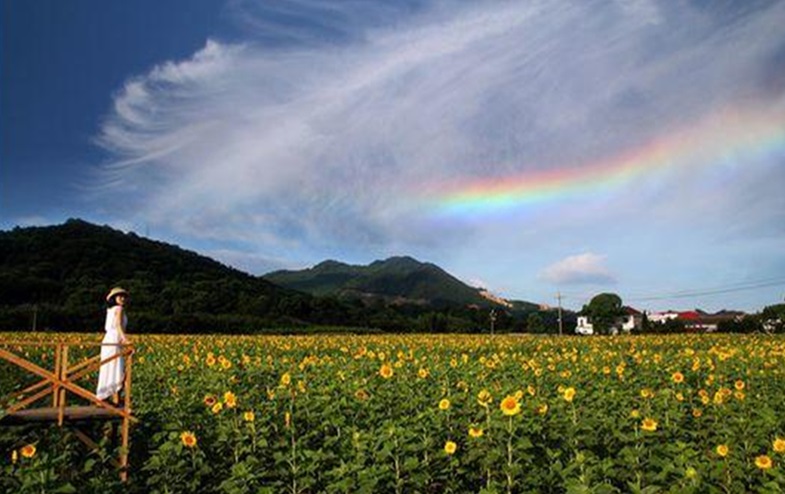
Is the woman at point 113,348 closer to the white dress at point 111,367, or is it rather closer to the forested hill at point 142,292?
the white dress at point 111,367

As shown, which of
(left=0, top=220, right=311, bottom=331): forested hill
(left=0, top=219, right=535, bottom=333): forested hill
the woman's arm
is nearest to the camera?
the woman's arm

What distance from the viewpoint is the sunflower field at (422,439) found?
20.1ft

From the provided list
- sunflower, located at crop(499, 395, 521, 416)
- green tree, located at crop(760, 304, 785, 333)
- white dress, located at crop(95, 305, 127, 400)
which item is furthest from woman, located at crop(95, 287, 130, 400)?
green tree, located at crop(760, 304, 785, 333)

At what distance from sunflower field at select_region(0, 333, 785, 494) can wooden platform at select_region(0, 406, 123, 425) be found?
174 millimetres

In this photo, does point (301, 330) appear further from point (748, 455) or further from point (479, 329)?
point (748, 455)

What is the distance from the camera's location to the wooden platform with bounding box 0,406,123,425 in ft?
25.9

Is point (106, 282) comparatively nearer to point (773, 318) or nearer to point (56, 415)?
point (56, 415)

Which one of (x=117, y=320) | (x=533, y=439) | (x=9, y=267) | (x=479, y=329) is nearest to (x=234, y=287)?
(x=9, y=267)

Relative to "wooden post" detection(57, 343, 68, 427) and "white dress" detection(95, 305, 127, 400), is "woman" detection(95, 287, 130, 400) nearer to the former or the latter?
"white dress" detection(95, 305, 127, 400)

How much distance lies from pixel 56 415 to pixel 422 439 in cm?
448

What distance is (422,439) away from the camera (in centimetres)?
726

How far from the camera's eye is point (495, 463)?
689 centimetres

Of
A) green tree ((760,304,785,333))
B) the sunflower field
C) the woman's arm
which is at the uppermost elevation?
green tree ((760,304,785,333))

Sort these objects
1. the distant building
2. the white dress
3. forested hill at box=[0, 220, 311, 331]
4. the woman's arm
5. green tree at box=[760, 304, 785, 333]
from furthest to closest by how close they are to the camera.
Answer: the distant building
green tree at box=[760, 304, 785, 333]
forested hill at box=[0, 220, 311, 331]
the woman's arm
the white dress
